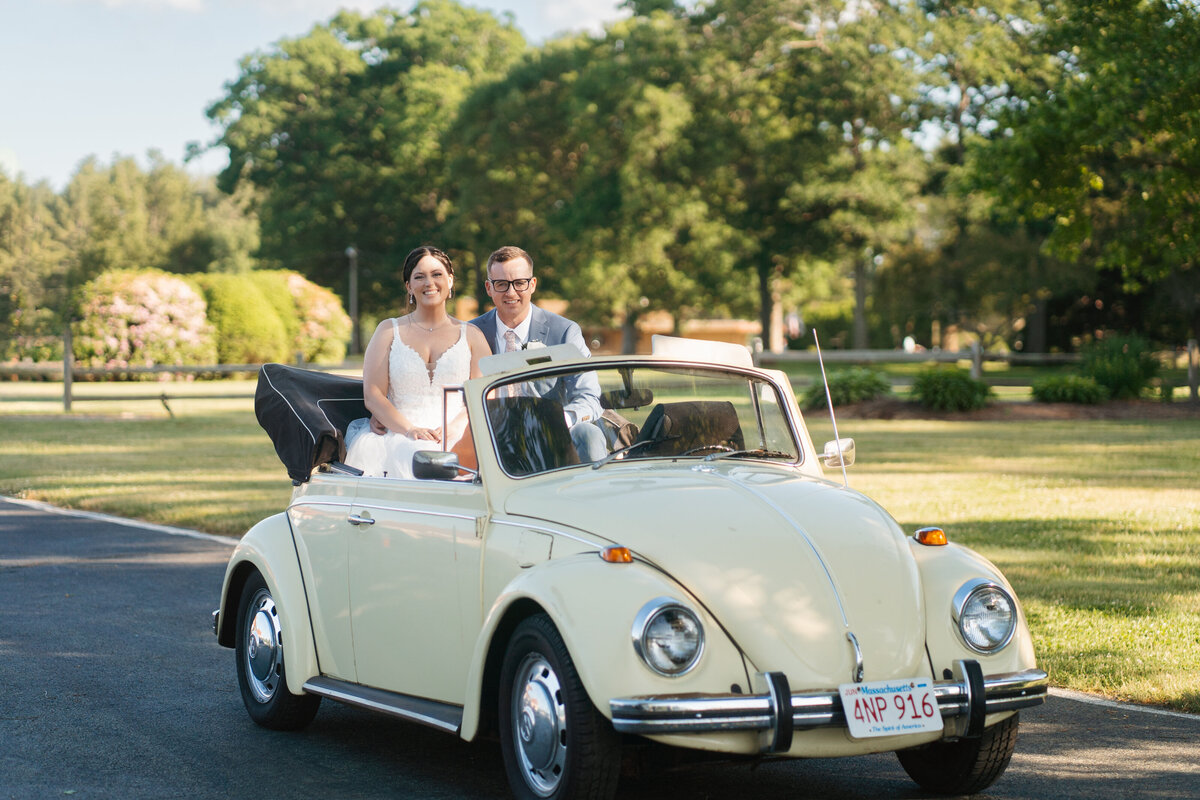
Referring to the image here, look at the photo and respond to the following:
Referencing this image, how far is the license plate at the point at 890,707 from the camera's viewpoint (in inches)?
170

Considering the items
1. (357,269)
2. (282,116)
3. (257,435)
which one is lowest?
(257,435)

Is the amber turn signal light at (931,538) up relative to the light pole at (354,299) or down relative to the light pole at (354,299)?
down

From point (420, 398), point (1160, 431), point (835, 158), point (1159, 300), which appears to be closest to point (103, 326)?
point (835, 158)

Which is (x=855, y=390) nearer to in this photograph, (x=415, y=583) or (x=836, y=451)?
(x=836, y=451)

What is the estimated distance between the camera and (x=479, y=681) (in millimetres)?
4863

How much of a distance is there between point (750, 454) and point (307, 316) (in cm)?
4982

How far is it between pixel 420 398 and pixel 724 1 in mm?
48463

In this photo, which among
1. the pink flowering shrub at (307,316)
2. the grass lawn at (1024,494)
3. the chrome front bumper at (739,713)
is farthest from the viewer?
the pink flowering shrub at (307,316)

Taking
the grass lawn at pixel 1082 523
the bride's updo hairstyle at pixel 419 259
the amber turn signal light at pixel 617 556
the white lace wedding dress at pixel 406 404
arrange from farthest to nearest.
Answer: the bride's updo hairstyle at pixel 419 259, the grass lawn at pixel 1082 523, the white lace wedding dress at pixel 406 404, the amber turn signal light at pixel 617 556

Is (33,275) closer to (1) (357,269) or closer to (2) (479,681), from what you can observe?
(1) (357,269)

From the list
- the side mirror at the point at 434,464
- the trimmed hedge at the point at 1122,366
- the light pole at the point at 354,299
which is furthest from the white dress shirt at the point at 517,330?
the light pole at the point at 354,299

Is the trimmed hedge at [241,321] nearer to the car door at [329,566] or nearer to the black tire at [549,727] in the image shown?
the car door at [329,566]

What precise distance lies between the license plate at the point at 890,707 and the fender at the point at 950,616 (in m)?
0.16

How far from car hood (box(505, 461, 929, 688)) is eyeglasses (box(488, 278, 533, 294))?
2.46 m
